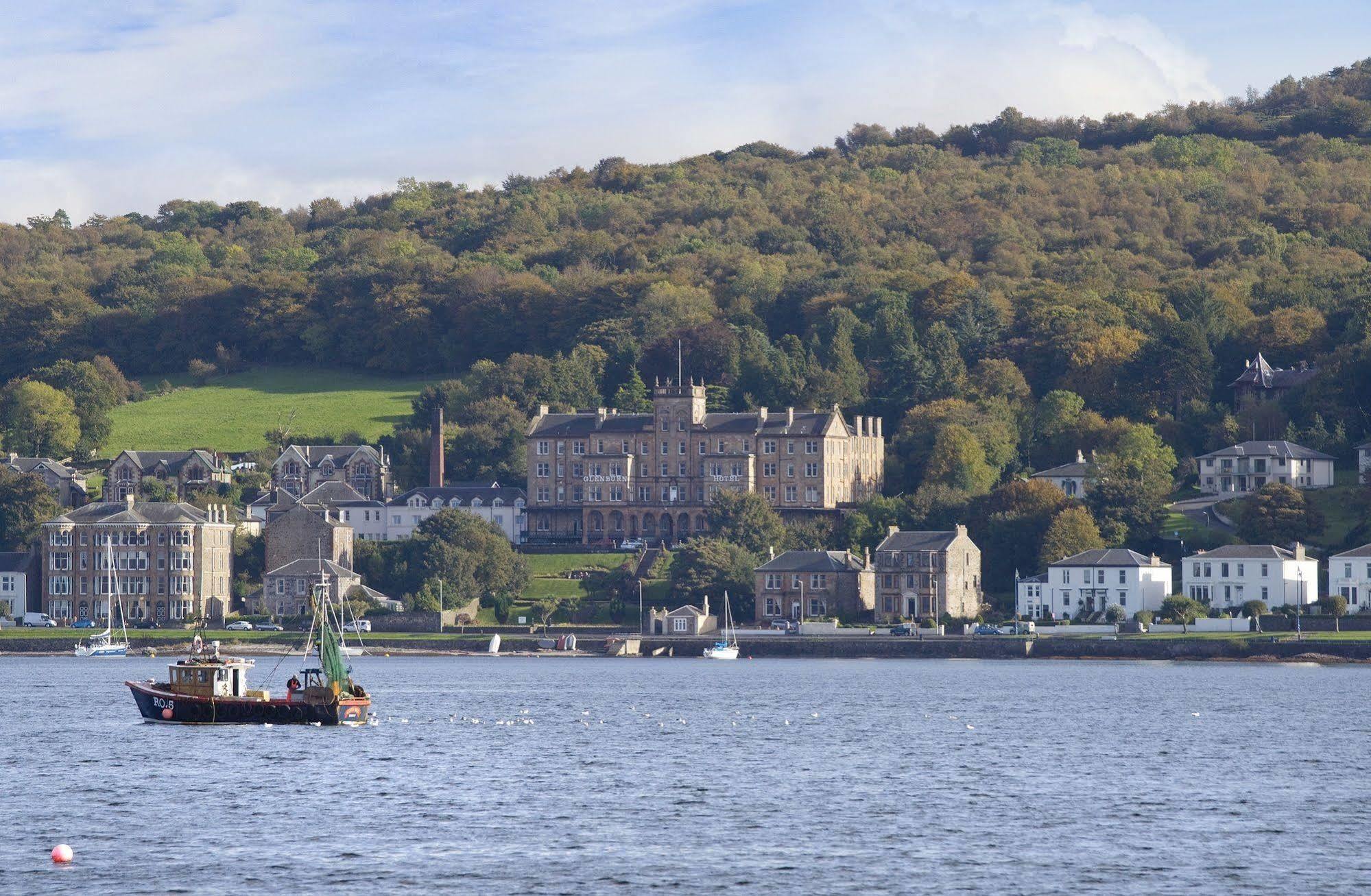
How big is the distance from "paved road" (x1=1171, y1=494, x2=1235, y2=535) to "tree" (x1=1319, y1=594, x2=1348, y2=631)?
1421 cm

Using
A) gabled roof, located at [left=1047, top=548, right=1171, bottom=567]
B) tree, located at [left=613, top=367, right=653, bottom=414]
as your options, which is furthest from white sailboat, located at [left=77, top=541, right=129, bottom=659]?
gabled roof, located at [left=1047, top=548, right=1171, bottom=567]

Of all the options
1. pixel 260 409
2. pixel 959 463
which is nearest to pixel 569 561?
pixel 959 463

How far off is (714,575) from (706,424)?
2399 cm

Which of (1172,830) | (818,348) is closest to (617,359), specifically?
(818,348)

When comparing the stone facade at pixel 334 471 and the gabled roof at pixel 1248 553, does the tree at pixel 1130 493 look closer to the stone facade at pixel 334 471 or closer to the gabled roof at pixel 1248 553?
the gabled roof at pixel 1248 553

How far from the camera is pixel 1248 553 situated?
11294cm

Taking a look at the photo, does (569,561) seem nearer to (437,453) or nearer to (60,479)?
(437,453)

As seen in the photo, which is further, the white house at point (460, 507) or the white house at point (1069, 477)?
the white house at point (460, 507)

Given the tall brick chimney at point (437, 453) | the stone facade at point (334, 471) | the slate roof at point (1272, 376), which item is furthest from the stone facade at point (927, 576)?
the stone facade at point (334, 471)

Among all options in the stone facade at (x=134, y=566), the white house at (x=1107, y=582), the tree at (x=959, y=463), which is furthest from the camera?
the tree at (x=959, y=463)

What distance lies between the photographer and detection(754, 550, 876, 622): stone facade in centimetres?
12188

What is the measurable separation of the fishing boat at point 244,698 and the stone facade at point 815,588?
180ft

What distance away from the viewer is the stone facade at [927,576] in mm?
118750

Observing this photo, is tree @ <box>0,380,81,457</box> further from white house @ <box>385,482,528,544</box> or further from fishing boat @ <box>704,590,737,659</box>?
fishing boat @ <box>704,590,737,659</box>
